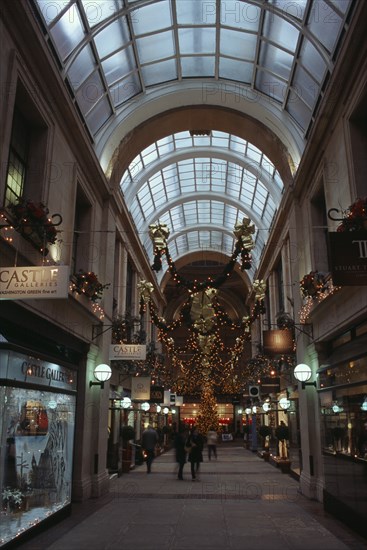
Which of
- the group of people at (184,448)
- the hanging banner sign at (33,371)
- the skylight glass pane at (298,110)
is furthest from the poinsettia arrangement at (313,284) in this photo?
the group of people at (184,448)

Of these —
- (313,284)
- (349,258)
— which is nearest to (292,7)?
(313,284)

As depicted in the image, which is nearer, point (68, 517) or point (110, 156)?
point (68, 517)

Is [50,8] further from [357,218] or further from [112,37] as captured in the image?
[357,218]

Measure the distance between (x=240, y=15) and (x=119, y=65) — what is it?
3.78 meters

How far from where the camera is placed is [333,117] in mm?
10906

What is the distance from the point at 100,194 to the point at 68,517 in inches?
367

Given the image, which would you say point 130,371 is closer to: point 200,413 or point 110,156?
point 110,156

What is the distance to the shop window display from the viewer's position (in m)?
7.12

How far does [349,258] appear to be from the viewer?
22.4 ft

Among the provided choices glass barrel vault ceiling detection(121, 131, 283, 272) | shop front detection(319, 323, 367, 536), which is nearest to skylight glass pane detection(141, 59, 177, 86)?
glass barrel vault ceiling detection(121, 131, 283, 272)

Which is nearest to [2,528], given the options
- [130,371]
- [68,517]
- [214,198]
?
[68,517]

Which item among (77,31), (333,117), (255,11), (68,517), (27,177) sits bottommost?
(68,517)

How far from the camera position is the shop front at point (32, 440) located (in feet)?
23.3

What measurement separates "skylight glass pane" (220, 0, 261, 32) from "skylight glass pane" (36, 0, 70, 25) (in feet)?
16.0
